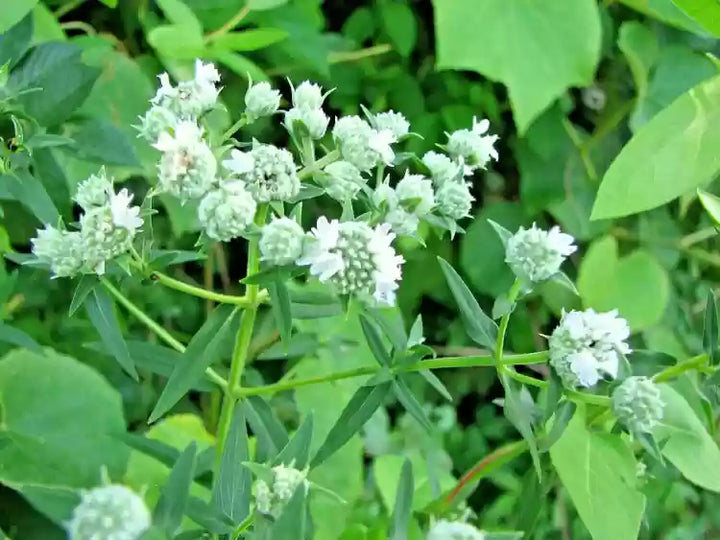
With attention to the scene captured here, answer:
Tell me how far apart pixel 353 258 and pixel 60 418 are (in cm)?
58

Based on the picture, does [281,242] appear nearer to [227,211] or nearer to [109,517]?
[227,211]

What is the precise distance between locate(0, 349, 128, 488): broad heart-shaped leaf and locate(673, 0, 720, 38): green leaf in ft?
2.54

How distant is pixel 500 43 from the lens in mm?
1060

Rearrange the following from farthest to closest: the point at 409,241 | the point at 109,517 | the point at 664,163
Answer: the point at 409,241, the point at 664,163, the point at 109,517

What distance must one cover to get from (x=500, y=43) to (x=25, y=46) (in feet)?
1.97

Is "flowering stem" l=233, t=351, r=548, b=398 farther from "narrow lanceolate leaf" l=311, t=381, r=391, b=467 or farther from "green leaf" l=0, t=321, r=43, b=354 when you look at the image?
"green leaf" l=0, t=321, r=43, b=354

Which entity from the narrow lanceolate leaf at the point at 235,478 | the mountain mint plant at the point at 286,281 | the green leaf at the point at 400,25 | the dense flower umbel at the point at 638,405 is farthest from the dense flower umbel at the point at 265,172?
the green leaf at the point at 400,25

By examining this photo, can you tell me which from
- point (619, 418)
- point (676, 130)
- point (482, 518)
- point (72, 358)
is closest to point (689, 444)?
point (619, 418)

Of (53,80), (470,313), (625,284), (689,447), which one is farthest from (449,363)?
(625,284)

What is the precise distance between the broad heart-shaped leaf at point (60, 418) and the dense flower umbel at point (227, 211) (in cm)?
46

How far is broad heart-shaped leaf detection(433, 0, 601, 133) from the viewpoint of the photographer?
1.05 meters

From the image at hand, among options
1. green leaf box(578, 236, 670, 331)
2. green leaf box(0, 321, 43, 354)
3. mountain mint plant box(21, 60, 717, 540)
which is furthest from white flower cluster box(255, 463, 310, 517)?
green leaf box(578, 236, 670, 331)

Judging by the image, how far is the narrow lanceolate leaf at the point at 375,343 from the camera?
685 mm

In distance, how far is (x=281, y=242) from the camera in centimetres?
57
